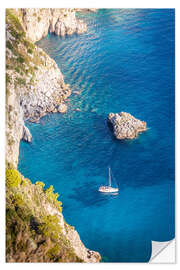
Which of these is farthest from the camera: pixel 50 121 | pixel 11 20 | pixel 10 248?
pixel 50 121

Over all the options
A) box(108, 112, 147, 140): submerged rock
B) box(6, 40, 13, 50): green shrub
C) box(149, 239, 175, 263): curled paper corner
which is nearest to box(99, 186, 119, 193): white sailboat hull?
box(108, 112, 147, 140): submerged rock

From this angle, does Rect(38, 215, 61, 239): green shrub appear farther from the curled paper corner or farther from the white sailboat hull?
the white sailboat hull

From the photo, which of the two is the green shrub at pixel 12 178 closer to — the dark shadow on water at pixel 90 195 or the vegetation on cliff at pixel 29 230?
the vegetation on cliff at pixel 29 230

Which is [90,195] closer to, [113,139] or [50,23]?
[113,139]
